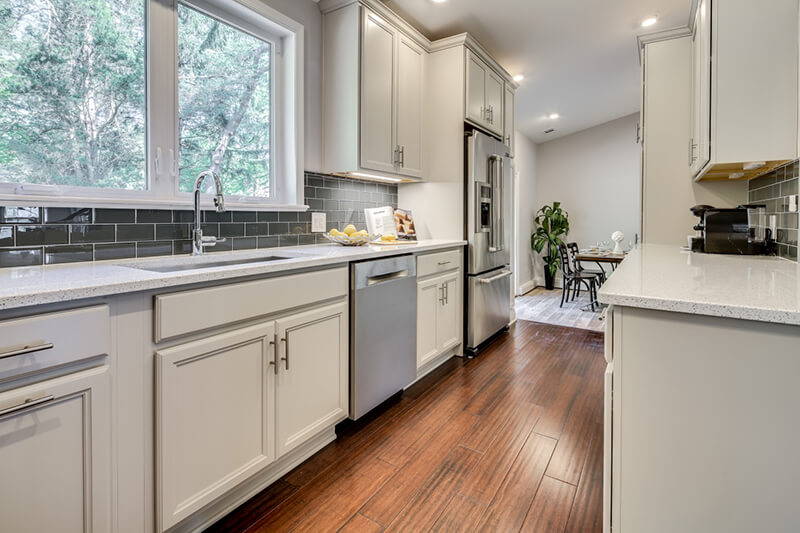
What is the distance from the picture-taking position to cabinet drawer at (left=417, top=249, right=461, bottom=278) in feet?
9.04

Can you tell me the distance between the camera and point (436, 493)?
169cm

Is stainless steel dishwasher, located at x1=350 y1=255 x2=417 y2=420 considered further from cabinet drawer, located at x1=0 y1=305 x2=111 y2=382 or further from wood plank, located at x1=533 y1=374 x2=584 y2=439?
cabinet drawer, located at x1=0 y1=305 x2=111 y2=382

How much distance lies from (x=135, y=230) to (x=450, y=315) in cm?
216

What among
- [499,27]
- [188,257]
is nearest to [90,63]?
[188,257]

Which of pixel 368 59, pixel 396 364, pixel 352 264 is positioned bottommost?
pixel 396 364

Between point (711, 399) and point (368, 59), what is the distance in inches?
103

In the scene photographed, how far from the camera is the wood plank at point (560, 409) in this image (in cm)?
222

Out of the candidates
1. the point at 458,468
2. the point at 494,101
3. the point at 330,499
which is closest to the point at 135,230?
the point at 330,499

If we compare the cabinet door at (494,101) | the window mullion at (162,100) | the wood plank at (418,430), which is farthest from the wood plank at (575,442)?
the cabinet door at (494,101)

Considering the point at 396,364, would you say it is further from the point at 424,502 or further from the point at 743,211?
the point at 743,211

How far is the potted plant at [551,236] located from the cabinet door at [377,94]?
15.7ft

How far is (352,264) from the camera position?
6.98 feet

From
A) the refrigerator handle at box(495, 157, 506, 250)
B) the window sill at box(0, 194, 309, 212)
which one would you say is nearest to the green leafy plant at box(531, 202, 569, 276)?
the refrigerator handle at box(495, 157, 506, 250)

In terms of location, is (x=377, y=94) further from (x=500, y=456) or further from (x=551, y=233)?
(x=551, y=233)
